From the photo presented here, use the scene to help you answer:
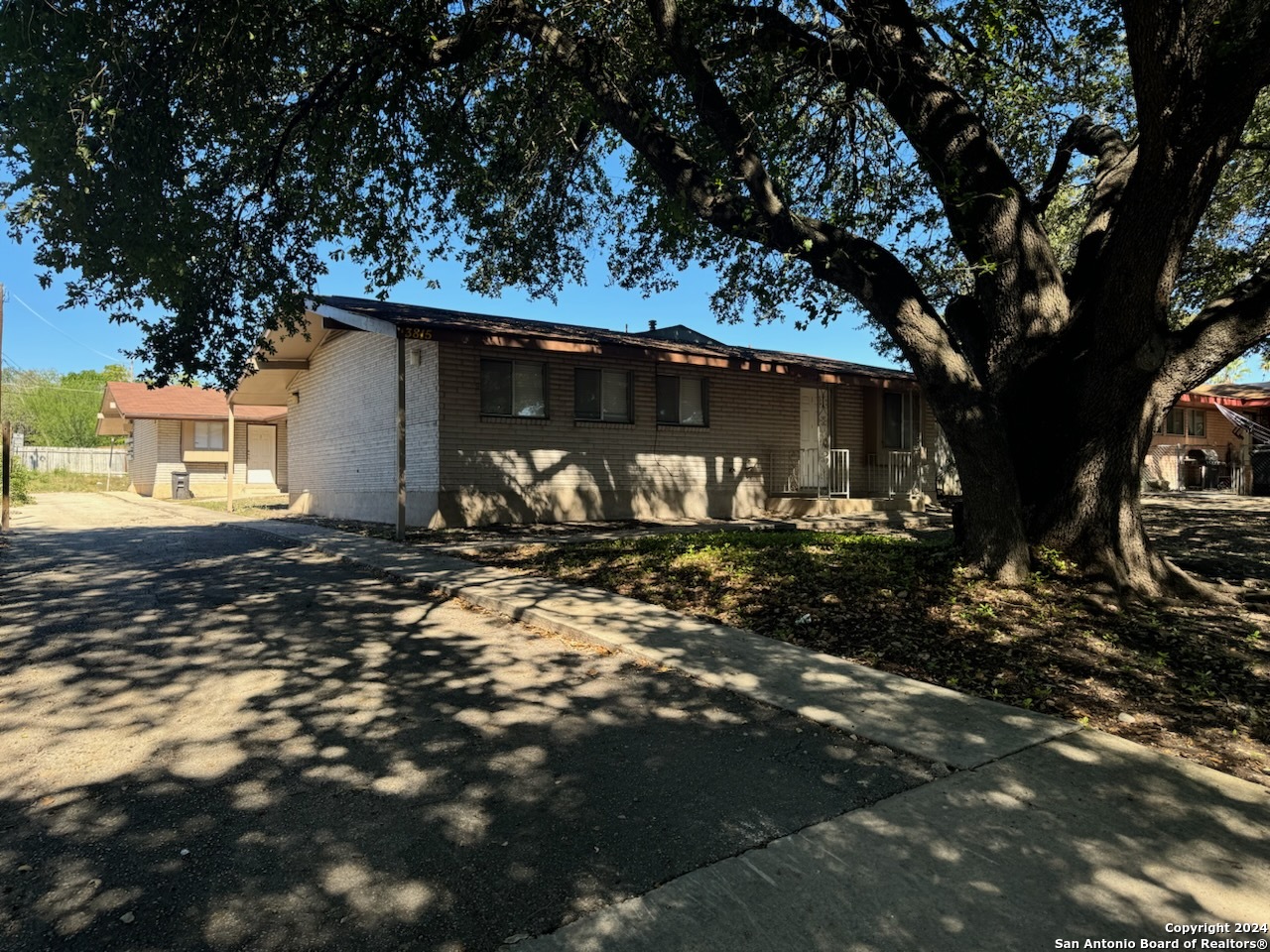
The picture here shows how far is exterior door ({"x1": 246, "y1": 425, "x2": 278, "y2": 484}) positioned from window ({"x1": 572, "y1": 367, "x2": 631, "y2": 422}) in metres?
21.7

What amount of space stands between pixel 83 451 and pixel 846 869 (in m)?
52.6

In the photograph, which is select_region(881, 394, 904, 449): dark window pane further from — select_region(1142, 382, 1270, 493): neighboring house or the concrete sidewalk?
the concrete sidewalk

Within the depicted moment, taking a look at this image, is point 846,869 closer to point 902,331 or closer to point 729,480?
point 902,331

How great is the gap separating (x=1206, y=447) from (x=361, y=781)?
113 feet

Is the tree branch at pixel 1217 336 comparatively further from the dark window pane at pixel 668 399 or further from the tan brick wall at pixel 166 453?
the tan brick wall at pixel 166 453

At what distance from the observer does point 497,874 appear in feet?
8.85

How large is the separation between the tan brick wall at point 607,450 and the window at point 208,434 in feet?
70.0

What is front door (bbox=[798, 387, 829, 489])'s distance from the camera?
59.0 feet

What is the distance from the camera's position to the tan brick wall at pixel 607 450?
13.8m

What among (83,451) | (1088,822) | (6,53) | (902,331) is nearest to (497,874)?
(1088,822)

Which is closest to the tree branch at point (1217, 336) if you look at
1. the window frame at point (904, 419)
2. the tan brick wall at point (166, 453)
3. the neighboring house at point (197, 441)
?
the window frame at point (904, 419)

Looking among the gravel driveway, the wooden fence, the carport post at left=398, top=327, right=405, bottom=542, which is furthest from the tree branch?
the wooden fence

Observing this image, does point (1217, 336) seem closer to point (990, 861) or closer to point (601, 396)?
point (990, 861)

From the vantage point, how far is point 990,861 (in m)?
2.84
